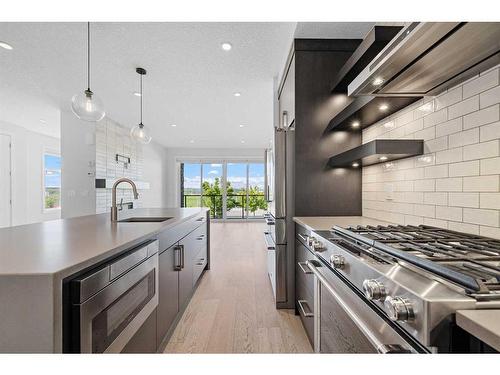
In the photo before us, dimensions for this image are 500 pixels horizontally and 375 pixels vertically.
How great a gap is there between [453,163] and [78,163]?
227 inches

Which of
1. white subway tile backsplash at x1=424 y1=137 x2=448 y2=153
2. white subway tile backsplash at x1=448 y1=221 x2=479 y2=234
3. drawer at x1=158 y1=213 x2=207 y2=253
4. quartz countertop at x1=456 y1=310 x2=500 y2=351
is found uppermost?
white subway tile backsplash at x1=424 y1=137 x2=448 y2=153

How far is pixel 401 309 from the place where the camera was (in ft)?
2.04

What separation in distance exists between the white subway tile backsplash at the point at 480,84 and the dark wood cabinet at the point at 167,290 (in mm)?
1909

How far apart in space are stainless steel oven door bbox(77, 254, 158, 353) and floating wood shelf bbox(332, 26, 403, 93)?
1771 millimetres

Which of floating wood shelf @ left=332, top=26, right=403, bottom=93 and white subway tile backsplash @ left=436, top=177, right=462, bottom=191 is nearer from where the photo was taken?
white subway tile backsplash @ left=436, top=177, right=462, bottom=191

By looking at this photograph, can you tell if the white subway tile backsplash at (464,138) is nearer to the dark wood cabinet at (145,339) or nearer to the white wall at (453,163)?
the white wall at (453,163)

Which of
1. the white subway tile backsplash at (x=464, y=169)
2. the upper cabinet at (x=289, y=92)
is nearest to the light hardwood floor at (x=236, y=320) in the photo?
the white subway tile backsplash at (x=464, y=169)

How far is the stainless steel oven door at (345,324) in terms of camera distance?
28.8 inches

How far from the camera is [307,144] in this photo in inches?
95.5

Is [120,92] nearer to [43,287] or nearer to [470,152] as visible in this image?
[43,287]

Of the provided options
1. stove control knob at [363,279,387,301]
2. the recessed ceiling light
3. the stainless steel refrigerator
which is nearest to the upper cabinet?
the stainless steel refrigerator

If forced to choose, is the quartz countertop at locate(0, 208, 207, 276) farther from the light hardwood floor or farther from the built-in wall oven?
the light hardwood floor

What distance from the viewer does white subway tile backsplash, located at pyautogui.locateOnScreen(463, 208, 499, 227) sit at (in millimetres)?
1136
